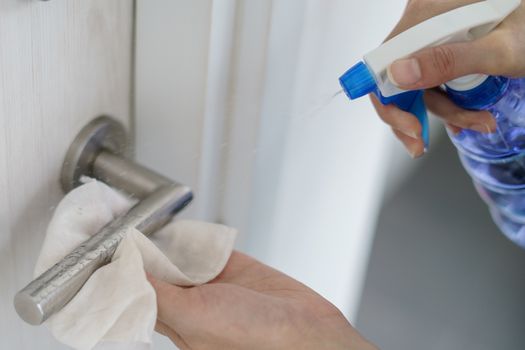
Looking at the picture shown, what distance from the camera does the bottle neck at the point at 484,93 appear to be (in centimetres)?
46

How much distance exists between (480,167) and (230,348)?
1.14 feet

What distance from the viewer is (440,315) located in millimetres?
1329

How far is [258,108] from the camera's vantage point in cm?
51

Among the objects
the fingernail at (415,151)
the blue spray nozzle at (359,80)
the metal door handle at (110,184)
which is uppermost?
the blue spray nozzle at (359,80)

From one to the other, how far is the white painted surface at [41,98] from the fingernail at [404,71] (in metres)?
0.19

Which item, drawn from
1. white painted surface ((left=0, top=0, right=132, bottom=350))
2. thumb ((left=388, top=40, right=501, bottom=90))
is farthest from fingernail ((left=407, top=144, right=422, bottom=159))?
white painted surface ((left=0, top=0, right=132, bottom=350))

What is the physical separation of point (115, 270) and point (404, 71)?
0.21 m

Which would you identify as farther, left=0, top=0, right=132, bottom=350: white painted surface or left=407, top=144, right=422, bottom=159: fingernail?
left=407, top=144, right=422, bottom=159: fingernail

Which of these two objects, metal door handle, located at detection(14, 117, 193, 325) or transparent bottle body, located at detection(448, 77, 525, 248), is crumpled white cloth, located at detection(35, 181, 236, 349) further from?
transparent bottle body, located at detection(448, 77, 525, 248)

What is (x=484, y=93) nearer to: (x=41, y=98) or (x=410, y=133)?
(x=410, y=133)

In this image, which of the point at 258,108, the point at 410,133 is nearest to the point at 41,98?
the point at 258,108

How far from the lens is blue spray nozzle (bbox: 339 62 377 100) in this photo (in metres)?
0.41

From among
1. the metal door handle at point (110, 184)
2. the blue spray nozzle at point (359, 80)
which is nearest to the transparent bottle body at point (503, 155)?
the blue spray nozzle at point (359, 80)

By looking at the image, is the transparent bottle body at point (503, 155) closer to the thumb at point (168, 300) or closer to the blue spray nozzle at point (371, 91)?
the blue spray nozzle at point (371, 91)
